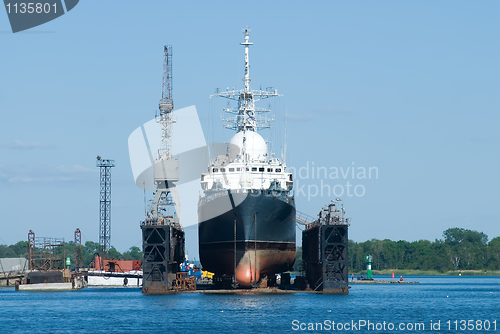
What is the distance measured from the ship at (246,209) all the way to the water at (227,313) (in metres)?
3.19

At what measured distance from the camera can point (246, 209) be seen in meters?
67.3

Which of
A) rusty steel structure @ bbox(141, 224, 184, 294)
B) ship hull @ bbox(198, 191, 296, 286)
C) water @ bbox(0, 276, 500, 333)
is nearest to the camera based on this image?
water @ bbox(0, 276, 500, 333)

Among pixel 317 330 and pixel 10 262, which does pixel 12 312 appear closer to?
pixel 317 330

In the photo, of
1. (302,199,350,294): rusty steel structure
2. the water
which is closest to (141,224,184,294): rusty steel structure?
the water

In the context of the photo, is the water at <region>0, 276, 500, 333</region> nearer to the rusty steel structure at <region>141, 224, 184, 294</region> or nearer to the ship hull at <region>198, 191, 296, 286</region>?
the rusty steel structure at <region>141, 224, 184, 294</region>

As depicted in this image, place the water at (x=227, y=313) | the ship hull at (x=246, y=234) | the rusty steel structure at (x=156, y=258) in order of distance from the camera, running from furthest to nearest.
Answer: the rusty steel structure at (x=156, y=258) → the ship hull at (x=246, y=234) → the water at (x=227, y=313)

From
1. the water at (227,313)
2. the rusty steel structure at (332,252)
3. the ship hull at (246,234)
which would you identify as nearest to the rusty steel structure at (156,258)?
the water at (227,313)

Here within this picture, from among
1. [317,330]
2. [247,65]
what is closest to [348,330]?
[317,330]

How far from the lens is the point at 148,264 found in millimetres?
68812

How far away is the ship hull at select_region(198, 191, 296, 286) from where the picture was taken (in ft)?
221

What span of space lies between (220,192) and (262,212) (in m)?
5.21

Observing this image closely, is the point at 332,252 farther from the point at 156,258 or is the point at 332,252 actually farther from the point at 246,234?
the point at 156,258

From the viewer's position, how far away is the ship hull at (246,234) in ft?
221

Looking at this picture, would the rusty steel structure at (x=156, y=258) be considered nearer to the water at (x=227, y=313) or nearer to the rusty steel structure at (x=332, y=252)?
the water at (x=227, y=313)
